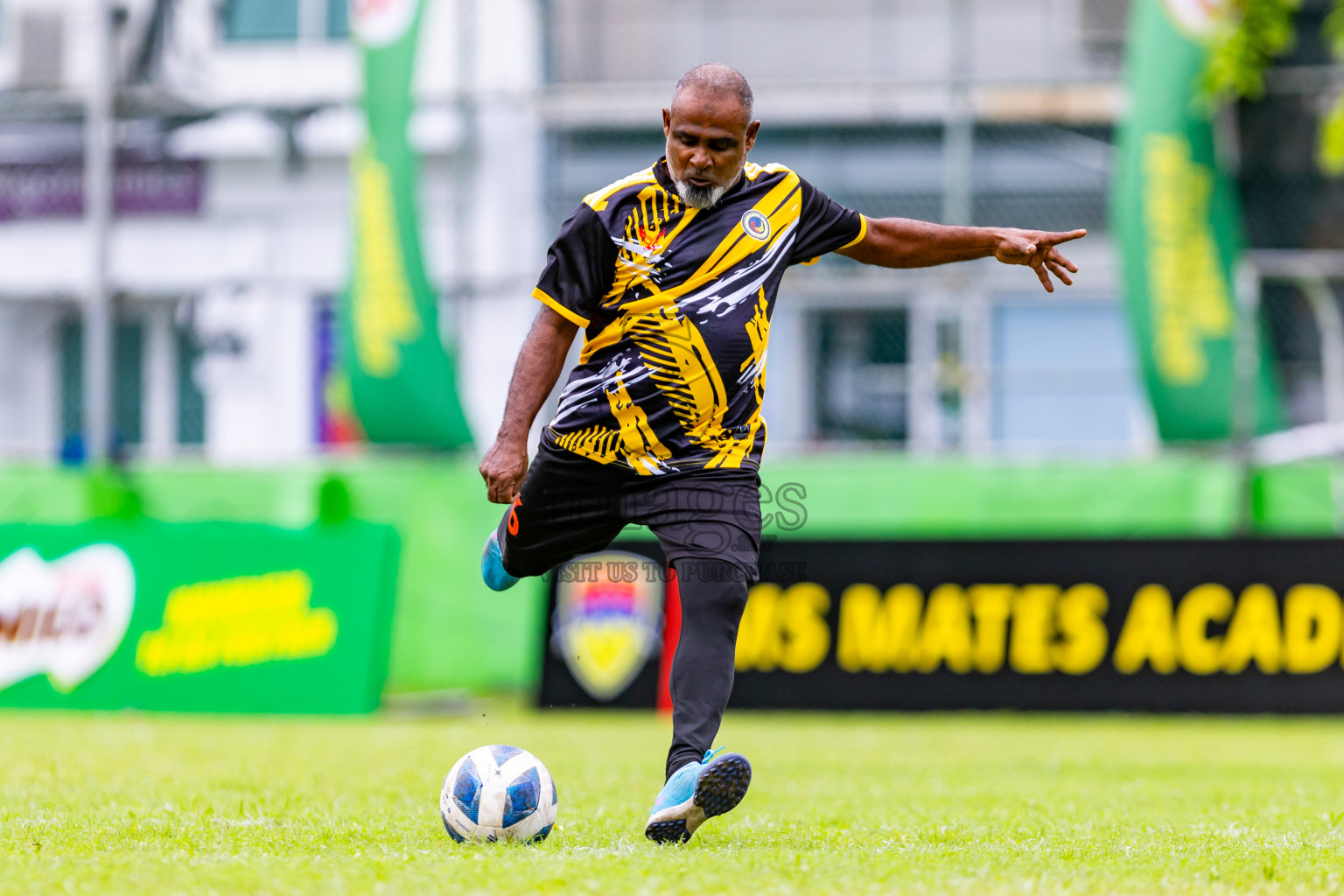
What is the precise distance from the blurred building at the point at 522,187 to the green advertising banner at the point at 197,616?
275 centimetres

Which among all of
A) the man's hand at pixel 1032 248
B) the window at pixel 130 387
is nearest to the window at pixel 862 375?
the window at pixel 130 387

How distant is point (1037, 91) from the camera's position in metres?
13.9

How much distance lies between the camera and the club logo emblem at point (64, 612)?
10.3m

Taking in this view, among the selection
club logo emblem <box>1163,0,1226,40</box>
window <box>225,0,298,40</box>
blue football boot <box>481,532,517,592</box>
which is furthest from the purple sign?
blue football boot <box>481,532,517,592</box>

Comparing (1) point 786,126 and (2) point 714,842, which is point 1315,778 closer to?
(2) point 714,842

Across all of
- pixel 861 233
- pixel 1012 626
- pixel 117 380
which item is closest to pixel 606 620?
pixel 1012 626

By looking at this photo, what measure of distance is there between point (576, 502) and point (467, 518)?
7158 mm

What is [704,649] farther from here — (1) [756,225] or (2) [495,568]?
(1) [756,225]

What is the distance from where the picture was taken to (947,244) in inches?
190

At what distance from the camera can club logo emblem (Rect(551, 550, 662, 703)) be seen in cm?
1035

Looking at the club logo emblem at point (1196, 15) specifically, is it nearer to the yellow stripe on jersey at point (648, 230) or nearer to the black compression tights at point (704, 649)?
the yellow stripe on jersey at point (648, 230)

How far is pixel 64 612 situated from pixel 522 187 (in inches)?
202

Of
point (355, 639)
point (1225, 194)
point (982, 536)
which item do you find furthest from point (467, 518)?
point (1225, 194)

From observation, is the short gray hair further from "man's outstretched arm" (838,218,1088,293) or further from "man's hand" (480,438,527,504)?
"man's hand" (480,438,527,504)
